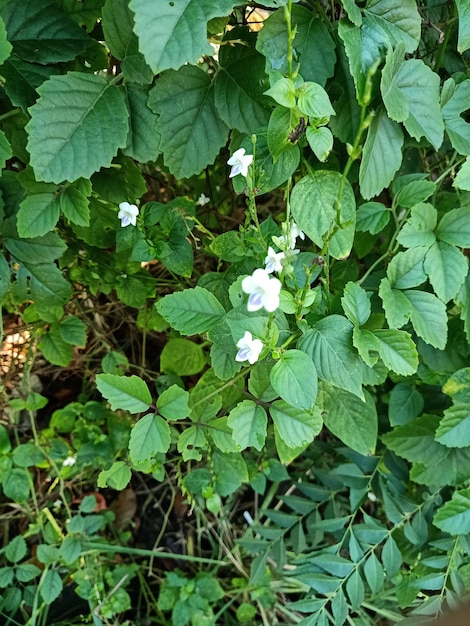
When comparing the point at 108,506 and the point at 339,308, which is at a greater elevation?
the point at 339,308

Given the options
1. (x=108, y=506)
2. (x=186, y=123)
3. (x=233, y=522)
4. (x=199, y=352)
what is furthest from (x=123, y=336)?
(x=186, y=123)

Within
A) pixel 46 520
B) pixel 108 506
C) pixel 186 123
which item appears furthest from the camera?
pixel 108 506

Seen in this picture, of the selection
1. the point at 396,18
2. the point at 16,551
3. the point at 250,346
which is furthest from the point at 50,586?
the point at 396,18

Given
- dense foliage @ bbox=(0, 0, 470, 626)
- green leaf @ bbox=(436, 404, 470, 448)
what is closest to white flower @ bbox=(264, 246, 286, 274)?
dense foliage @ bbox=(0, 0, 470, 626)

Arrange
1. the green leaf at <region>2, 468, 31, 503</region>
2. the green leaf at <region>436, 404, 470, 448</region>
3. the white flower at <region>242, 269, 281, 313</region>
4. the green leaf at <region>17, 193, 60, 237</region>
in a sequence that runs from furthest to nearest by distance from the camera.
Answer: the green leaf at <region>2, 468, 31, 503</region>
the green leaf at <region>436, 404, 470, 448</region>
the green leaf at <region>17, 193, 60, 237</region>
the white flower at <region>242, 269, 281, 313</region>

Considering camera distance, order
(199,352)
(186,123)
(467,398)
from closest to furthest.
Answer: (186,123) < (467,398) < (199,352)

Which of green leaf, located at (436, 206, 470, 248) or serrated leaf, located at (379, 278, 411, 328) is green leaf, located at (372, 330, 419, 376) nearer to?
serrated leaf, located at (379, 278, 411, 328)

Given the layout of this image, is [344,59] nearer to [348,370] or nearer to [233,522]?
[348,370]
